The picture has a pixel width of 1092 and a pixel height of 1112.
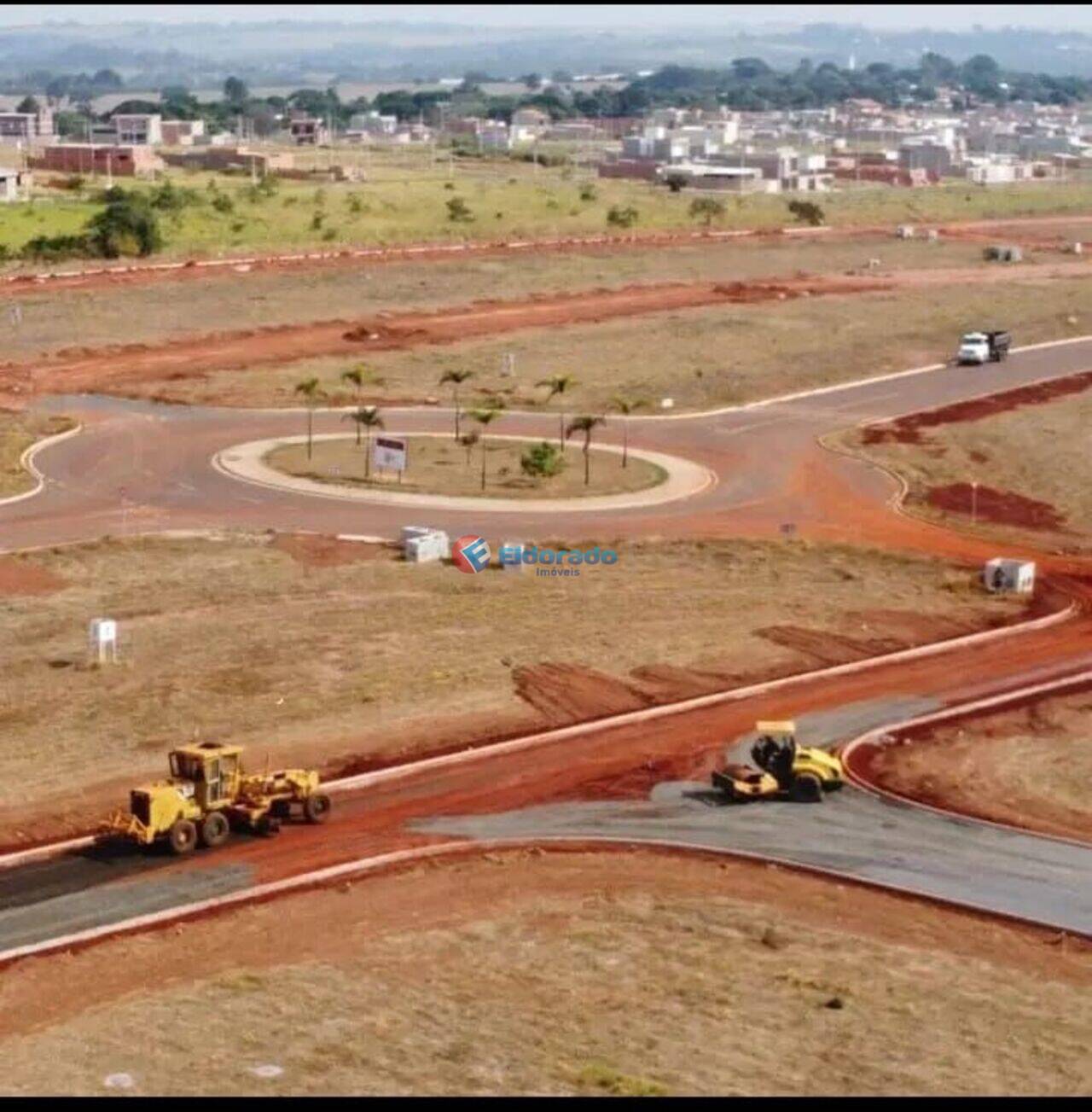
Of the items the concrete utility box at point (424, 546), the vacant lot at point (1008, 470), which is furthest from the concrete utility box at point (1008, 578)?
the concrete utility box at point (424, 546)

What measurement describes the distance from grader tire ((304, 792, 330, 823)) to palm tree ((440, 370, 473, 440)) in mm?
36487

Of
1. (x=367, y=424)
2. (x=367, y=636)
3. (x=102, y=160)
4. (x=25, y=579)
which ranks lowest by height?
(x=25, y=579)

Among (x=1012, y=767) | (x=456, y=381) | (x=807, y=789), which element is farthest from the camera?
(x=456, y=381)

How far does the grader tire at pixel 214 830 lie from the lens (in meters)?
33.3

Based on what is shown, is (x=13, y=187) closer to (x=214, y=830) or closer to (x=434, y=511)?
(x=434, y=511)

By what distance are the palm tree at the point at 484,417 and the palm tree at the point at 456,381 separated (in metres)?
0.70

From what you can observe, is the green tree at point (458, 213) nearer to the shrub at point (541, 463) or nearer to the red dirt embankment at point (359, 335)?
the red dirt embankment at point (359, 335)

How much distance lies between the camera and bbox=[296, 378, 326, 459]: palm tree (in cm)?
6906

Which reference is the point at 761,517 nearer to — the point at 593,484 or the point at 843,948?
the point at 593,484

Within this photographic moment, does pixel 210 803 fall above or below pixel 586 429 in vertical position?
below

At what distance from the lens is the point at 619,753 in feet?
130

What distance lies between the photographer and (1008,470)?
71375 millimetres

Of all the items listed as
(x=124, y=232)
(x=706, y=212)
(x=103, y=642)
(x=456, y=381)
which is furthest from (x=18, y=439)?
(x=706, y=212)

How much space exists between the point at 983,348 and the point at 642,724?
5669cm
